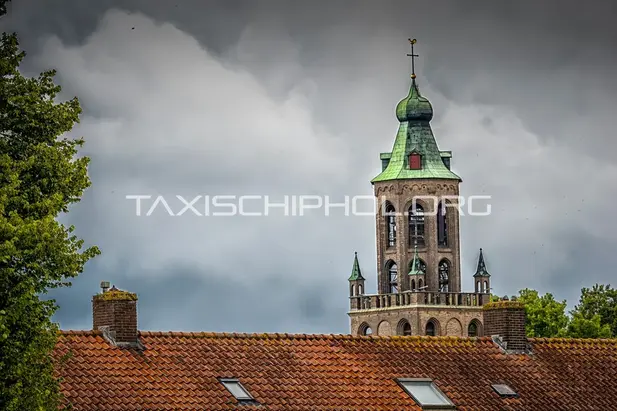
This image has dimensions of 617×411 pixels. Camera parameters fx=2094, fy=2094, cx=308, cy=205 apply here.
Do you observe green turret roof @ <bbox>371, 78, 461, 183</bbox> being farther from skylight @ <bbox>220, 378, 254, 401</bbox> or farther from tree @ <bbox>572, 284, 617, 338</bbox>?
skylight @ <bbox>220, 378, 254, 401</bbox>

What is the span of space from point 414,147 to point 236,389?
11390 cm

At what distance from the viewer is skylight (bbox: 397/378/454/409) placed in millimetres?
47375

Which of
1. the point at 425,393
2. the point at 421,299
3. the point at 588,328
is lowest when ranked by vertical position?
the point at 425,393

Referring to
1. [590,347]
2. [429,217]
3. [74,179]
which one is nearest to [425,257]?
[429,217]

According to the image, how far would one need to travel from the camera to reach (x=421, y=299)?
15188 centimetres

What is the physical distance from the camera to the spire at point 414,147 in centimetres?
15725

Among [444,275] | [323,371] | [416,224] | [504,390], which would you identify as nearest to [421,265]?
[444,275]

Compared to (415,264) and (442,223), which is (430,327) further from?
(442,223)

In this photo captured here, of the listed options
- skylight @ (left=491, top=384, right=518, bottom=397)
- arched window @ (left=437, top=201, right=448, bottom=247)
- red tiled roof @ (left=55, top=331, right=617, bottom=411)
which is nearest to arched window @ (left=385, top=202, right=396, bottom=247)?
arched window @ (left=437, top=201, right=448, bottom=247)

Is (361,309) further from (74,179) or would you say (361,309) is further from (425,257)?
(74,179)

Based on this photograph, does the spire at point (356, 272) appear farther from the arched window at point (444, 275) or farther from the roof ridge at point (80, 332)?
the roof ridge at point (80, 332)

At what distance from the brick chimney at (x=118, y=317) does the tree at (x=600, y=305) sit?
6121 cm

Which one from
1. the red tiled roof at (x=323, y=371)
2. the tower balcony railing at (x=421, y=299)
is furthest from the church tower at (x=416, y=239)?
the red tiled roof at (x=323, y=371)

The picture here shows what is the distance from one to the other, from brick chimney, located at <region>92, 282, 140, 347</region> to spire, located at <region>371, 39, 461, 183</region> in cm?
11111
